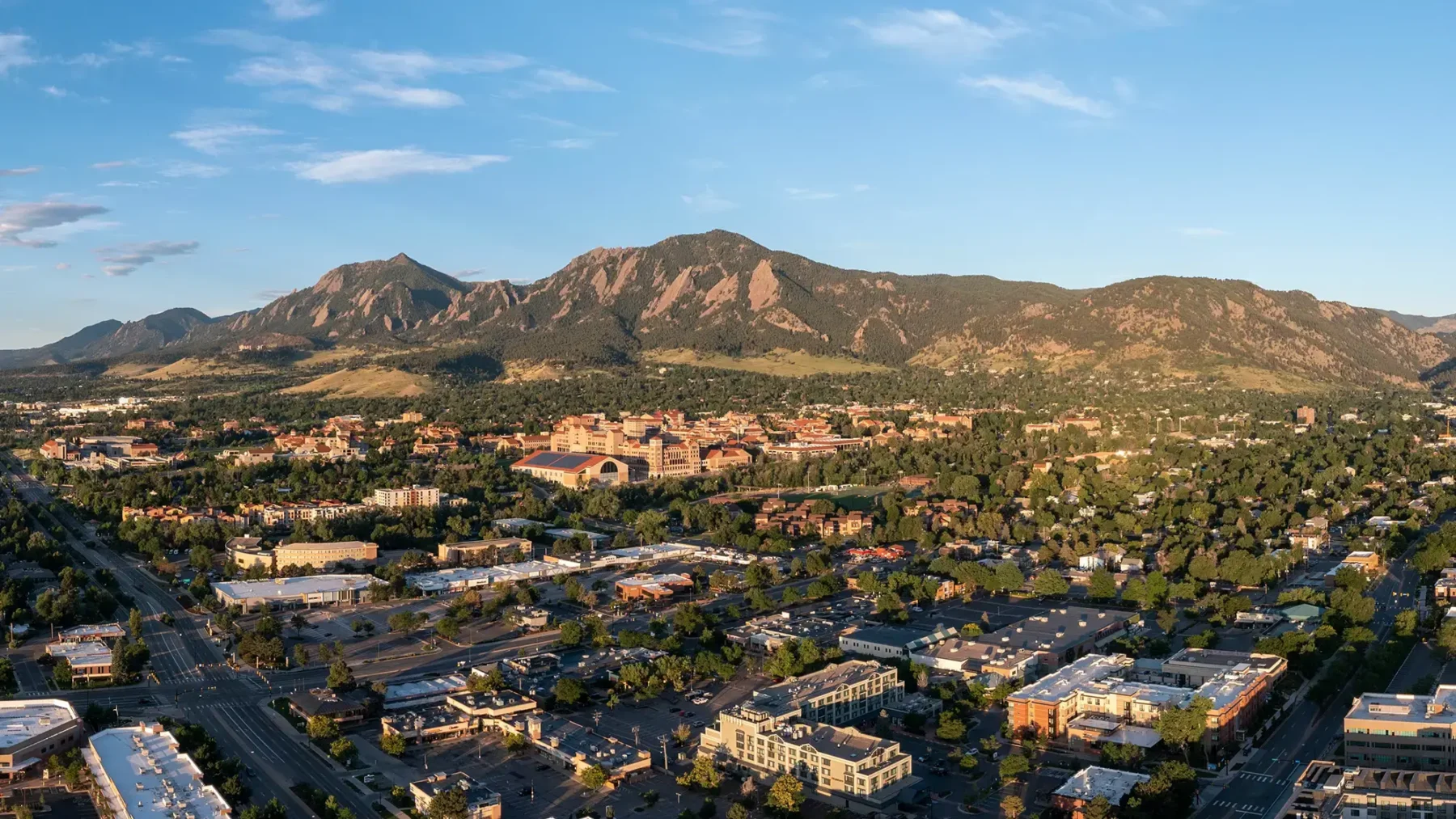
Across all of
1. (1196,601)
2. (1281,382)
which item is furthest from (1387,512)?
(1281,382)

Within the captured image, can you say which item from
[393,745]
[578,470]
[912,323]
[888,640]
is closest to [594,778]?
[393,745]

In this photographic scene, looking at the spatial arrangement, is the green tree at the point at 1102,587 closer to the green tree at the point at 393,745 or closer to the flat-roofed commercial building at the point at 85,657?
the green tree at the point at 393,745

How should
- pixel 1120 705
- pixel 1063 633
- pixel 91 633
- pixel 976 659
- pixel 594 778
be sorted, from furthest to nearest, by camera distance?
pixel 91 633 → pixel 1063 633 → pixel 976 659 → pixel 1120 705 → pixel 594 778

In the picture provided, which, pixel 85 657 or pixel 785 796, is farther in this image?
pixel 85 657

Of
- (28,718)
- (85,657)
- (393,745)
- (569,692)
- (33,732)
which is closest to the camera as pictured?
(33,732)

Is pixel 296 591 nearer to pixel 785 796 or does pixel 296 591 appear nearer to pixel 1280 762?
pixel 785 796

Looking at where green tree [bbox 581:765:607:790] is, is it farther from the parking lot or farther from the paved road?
the parking lot

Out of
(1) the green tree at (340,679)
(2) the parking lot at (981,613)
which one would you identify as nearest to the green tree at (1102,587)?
(2) the parking lot at (981,613)

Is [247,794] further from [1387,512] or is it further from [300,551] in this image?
[1387,512]
